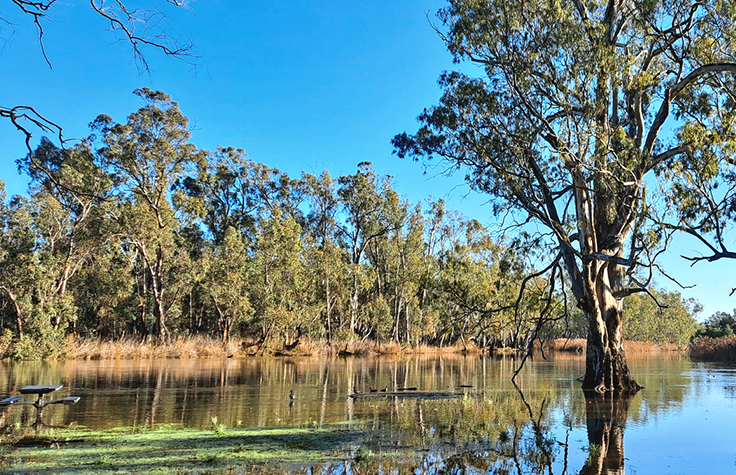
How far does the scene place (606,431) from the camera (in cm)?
984

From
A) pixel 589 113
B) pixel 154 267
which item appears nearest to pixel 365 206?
pixel 154 267

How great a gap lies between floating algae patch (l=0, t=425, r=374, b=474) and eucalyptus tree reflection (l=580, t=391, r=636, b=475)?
3.39 m

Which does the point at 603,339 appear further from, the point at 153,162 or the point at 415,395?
the point at 153,162

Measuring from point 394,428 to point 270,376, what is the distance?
13026mm

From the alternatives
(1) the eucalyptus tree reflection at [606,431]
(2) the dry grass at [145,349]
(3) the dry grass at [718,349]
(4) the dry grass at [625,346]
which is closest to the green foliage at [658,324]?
(4) the dry grass at [625,346]

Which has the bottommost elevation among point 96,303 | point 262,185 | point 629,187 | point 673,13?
point 96,303

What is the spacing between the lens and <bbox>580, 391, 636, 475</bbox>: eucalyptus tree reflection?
7.30 m

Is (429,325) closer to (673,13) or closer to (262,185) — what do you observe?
(262,185)

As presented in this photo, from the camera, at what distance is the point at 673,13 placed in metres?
14.2

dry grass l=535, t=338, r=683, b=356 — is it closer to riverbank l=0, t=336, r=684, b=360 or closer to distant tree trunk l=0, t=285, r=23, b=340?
riverbank l=0, t=336, r=684, b=360

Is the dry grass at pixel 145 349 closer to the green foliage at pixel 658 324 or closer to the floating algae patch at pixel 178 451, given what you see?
the floating algae patch at pixel 178 451

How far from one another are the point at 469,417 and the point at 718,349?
44963 mm

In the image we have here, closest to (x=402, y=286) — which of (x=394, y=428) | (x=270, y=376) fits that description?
(x=270, y=376)

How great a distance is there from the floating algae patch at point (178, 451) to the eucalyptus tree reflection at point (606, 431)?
3393mm
